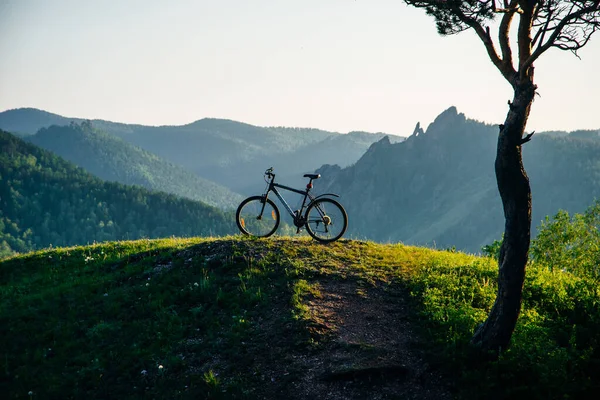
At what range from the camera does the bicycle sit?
1559 centimetres

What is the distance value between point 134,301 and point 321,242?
21.1 feet

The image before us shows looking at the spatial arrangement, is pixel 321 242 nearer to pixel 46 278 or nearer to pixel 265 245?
pixel 265 245

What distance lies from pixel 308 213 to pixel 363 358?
675 centimetres

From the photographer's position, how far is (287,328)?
35.5 feet

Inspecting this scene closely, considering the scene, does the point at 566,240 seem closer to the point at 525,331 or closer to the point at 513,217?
the point at 525,331

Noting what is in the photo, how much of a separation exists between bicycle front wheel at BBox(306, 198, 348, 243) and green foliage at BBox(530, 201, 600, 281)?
1744 cm

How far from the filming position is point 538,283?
43.3 ft

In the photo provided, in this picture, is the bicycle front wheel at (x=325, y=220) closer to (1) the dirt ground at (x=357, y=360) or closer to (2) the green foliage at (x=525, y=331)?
(2) the green foliage at (x=525, y=331)

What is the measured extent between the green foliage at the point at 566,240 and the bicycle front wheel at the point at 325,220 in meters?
17.4

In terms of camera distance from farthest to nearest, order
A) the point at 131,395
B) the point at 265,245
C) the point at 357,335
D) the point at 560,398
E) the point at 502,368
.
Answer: the point at 265,245
the point at 357,335
the point at 131,395
the point at 502,368
the point at 560,398

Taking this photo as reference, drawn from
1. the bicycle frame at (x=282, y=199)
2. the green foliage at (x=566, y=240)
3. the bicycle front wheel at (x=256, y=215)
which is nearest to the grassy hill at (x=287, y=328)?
the bicycle front wheel at (x=256, y=215)

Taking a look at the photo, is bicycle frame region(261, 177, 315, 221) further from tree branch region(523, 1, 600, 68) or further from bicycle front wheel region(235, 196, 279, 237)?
tree branch region(523, 1, 600, 68)

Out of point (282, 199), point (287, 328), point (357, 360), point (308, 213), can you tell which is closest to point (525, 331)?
point (357, 360)

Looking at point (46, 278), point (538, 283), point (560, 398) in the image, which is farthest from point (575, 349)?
point (46, 278)
